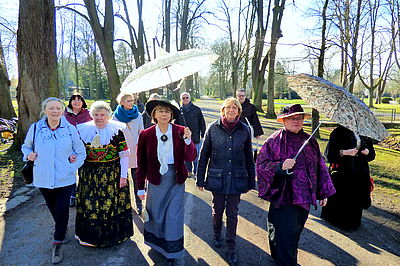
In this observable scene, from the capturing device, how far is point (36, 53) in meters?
6.58

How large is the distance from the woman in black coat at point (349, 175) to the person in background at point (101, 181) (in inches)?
118

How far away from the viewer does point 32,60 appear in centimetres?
660

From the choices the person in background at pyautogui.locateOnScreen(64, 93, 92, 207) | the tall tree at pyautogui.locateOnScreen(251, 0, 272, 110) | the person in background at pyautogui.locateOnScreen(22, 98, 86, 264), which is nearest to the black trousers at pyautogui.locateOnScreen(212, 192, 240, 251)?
the person in background at pyautogui.locateOnScreen(22, 98, 86, 264)

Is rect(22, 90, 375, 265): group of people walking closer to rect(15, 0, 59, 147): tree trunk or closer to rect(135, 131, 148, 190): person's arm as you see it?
rect(135, 131, 148, 190): person's arm

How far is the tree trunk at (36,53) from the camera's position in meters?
6.52

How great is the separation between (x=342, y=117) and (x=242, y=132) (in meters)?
1.15

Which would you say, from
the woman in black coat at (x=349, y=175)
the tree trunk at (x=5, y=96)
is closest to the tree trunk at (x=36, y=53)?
the woman in black coat at (x=349, y=175)

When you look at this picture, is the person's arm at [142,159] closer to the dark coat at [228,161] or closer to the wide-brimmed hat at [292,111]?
the dark coat at [228,161]

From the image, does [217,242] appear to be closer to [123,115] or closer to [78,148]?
[78,148]

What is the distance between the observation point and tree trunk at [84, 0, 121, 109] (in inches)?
410

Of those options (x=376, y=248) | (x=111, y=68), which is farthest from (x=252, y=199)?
(x=111, y=68)

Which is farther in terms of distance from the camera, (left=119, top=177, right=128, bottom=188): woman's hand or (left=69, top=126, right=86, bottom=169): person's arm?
(left=119, top=177, right=128, bottom=188): woman's hand

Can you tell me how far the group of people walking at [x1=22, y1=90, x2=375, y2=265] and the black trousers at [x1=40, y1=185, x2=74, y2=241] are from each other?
0.04ft

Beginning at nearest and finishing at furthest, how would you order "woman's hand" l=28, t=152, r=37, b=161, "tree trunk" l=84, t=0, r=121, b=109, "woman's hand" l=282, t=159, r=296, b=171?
1. "woman's hand" l=282, t=159, r=296, b=171
2. "woman's hand" l=28, t=152, r=37, b=161
3. "tree trunk" l=84, t=0, r=121, b=109
